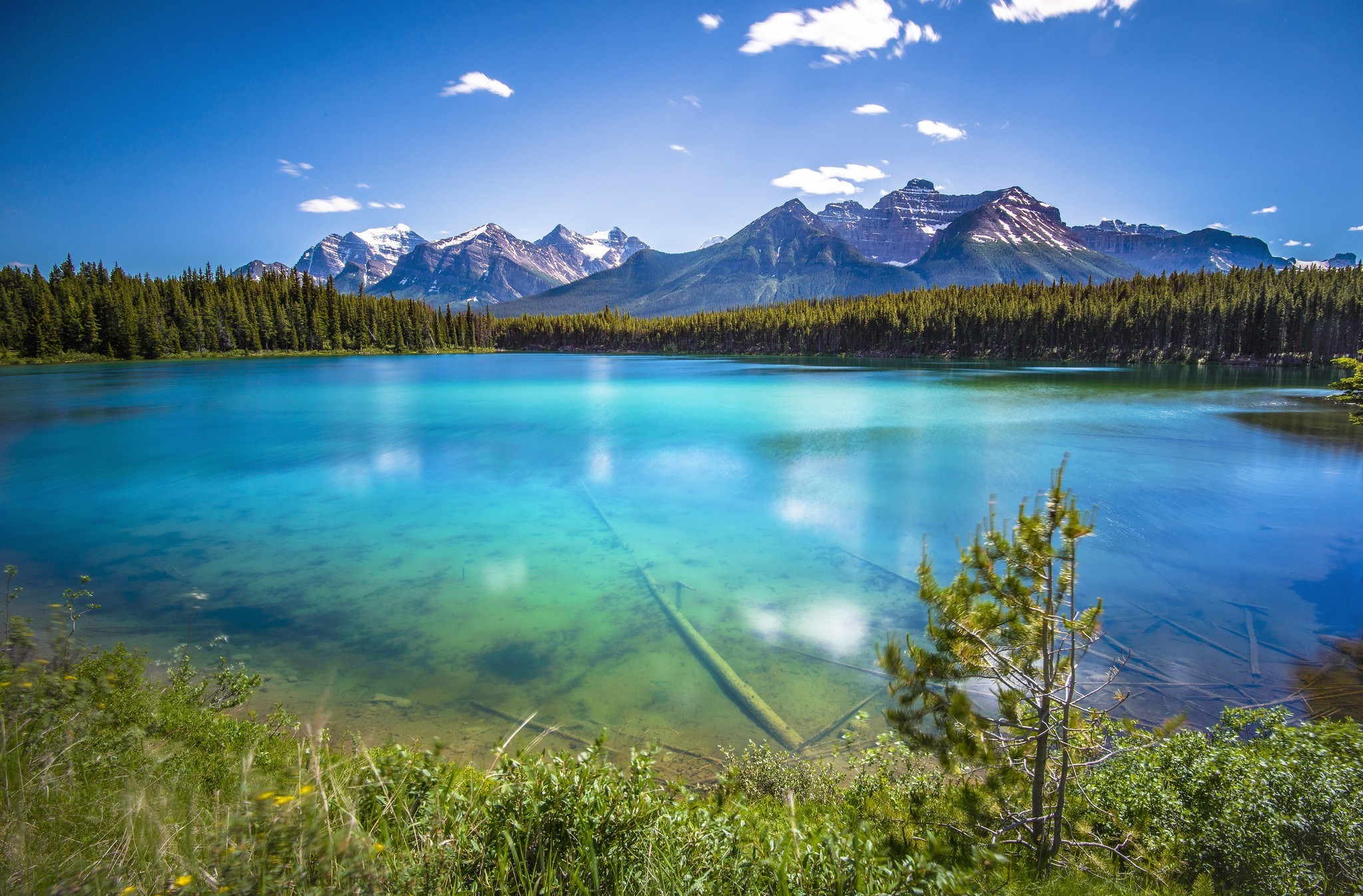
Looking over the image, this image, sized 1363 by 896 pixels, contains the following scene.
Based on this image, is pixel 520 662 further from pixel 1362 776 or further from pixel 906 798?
pixel 1362 776

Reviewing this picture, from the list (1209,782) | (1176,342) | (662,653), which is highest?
(1176,342)

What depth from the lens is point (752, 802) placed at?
5.78 metres

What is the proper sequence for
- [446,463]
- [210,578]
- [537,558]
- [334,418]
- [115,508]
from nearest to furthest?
[210,578]
[537,558]
[115,508]
[446,463]
[334,418]

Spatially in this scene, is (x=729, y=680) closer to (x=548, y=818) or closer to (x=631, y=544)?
(x=548, y=818)

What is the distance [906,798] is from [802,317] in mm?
157065

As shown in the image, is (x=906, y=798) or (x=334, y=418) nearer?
(x=906, y=798)

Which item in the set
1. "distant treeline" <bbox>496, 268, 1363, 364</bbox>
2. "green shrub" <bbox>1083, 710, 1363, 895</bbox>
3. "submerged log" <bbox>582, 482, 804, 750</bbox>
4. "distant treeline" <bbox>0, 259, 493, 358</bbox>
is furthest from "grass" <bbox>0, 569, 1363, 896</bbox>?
"distant treeline" <bbox>0, 259, 493, 358</bbox>

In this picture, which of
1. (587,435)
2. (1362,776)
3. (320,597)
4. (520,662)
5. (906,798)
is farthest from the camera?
(587,435)

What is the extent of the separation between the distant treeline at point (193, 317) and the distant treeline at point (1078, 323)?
67104 mm

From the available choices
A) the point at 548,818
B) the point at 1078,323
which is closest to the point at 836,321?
the point at 1078,323

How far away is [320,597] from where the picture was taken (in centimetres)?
1180

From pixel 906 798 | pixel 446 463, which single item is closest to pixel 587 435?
pixel 446 463

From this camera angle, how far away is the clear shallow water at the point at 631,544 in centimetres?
898

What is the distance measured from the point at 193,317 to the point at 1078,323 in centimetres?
17510
